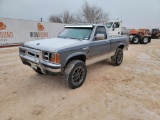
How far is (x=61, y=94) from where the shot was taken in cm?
386

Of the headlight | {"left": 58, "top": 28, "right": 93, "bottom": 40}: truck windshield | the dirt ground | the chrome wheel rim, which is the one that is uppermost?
{"left": 58, "top": 28, "right": 93, "bottom": 40}: truck windshield

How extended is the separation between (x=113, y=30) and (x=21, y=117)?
1499 centimetres

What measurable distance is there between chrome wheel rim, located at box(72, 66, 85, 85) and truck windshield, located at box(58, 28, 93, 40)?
1.05 meters

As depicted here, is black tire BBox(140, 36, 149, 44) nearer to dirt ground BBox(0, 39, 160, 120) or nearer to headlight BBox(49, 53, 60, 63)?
dirt ground BBox(0, 39, 160, 120)

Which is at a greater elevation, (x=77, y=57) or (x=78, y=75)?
(x=77, y=57)

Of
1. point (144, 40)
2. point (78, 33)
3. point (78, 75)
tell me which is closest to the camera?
point (78, 75)

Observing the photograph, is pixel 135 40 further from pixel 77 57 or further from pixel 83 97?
pixel 83 97

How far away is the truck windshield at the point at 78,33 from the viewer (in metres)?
4.55

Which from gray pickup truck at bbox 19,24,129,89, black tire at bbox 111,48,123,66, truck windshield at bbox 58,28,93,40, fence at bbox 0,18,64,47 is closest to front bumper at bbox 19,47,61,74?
gray pickup truck at bbox 19,24,129,89

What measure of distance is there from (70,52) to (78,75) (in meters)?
0.80

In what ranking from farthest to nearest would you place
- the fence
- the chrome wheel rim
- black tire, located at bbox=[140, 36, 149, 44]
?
black tire, located at bbox=[140, 36, 149, 44]
the fence
the chrome wheel rim

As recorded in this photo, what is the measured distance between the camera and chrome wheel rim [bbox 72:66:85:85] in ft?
13.3

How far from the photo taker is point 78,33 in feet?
15.5

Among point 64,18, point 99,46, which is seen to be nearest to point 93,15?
point 64,18
